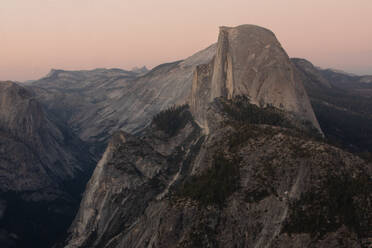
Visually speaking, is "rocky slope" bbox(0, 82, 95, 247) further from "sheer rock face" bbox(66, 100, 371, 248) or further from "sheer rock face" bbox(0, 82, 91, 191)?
"sheer rock face" bbox(66, 100, 371, 248)

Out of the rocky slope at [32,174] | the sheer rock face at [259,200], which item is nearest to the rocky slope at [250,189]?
the sheer rock face at [259,200]

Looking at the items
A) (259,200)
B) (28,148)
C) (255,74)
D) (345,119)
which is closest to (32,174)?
(28,148)

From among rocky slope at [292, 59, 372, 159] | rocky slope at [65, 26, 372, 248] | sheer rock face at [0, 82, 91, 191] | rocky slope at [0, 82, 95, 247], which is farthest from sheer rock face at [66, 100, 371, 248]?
sheer rock face at [0, 82, 91, 191]

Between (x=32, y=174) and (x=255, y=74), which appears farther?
(x=32, y=174)

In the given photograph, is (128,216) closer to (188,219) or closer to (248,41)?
(188,219)

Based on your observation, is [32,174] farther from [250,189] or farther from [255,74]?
[250,189]

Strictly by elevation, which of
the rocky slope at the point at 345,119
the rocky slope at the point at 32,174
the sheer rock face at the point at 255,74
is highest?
the sheer rock face at the point at 255,74

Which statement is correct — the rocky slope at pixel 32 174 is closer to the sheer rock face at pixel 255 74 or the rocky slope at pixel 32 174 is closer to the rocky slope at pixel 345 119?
the sheer rock face at pixel 255 74
